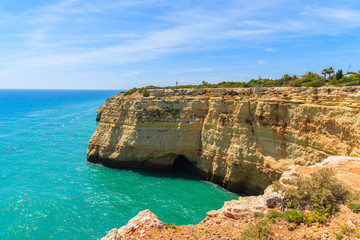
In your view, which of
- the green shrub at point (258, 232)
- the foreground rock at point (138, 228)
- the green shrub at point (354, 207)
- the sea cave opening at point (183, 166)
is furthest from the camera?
the sea cave opening at point (183, 166)

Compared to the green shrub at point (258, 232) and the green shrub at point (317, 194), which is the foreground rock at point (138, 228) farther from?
the green shrub at point (317, 194)

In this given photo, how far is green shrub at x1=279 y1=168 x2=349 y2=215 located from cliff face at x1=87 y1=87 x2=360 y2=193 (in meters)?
9.18

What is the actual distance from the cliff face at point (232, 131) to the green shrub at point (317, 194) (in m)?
9.18

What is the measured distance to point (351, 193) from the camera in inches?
379

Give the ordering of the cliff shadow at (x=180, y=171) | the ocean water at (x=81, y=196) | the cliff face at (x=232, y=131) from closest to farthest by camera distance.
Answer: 1. the ocean water at (x=81, y=196)
2. the cliff face at (x=232, y=131)
3. the cliff shadow at (x=180, y=171)

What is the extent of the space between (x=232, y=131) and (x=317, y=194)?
16.1 m

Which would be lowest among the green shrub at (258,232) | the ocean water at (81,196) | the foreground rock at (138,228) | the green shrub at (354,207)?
the ocean water at (81,196)

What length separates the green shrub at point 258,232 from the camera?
778 cm

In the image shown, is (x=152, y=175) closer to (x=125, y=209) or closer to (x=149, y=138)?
(x=149, y=138)

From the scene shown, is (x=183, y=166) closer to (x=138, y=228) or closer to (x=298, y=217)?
(x=138, y=228)

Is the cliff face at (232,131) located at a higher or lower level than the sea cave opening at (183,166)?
higher

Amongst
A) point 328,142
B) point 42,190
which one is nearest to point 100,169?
point 42,190

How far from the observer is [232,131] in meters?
25.2

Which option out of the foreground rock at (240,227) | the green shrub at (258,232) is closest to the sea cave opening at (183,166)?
the foreground rock at (240,227)
